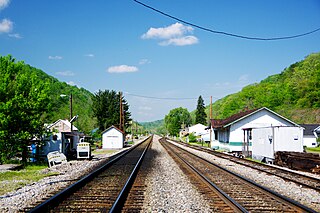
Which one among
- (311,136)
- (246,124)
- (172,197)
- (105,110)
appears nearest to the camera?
(172,197)

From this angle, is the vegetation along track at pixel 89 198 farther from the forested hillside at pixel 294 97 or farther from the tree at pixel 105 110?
the forested hillside at pixel 294 97

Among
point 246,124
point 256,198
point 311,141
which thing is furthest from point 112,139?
point 256,198

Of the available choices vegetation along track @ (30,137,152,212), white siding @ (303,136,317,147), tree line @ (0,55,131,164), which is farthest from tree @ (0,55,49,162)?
white siding @ (303,136,317,147)

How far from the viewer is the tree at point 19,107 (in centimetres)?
2223

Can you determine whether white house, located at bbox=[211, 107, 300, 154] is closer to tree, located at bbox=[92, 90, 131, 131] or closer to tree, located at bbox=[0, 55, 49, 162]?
tree, located at bbox=[0, 55, 49, 162]

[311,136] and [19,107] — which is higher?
[19,107]

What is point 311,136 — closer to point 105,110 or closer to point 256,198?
point 105,110

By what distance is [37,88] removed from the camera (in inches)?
935

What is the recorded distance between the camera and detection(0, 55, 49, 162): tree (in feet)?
72.9

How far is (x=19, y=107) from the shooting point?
22.7 meters

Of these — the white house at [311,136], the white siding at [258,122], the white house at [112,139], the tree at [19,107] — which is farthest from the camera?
the white house at [311,136]

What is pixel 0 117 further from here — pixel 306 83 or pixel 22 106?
pixel 306 83

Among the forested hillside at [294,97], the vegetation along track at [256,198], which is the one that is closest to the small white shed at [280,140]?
the vegetation along track at [256,198]

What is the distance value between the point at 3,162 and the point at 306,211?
20167mm
